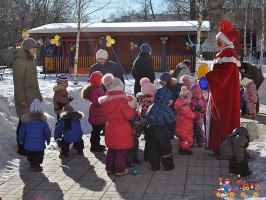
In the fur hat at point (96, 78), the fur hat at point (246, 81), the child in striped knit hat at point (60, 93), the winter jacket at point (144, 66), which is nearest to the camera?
the fur hat at point (96, 78)

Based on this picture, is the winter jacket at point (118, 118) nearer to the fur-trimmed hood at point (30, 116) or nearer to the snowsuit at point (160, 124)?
the snowsuit at point (160, 124)

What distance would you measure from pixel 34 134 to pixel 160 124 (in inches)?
79.2

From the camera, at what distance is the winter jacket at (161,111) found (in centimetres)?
591

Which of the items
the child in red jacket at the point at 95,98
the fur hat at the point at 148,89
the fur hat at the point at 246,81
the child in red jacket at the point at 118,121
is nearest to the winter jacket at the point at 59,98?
the child in red jacket at the point at 95,98

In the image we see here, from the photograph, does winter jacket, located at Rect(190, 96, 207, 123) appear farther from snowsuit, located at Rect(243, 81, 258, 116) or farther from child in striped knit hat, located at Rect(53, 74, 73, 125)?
snowsuit, located at Rect(243, 81, 258, 116)

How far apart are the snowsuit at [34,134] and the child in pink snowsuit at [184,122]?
7.89ft

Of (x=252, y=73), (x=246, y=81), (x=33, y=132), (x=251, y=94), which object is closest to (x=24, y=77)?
(x=33, y=132)

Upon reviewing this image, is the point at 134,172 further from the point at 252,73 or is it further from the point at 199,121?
the point at 252,73

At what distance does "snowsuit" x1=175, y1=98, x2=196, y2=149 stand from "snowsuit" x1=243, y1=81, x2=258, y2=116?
4.31m

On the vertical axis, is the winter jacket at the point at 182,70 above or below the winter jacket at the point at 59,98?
above

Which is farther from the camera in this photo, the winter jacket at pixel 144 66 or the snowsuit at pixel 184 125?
the winter jacket at pixel 144 66

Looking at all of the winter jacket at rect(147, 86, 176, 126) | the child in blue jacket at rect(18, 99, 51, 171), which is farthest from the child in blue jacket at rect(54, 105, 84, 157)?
the winter jacket at rect(147, 86, 176, 126)

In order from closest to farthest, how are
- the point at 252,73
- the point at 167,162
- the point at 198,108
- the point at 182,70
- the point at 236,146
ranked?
the point at 236,146, the point at 167,162, the point at 198,108, the point at 182,70, the point at 252,73

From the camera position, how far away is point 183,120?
23.0 feet
